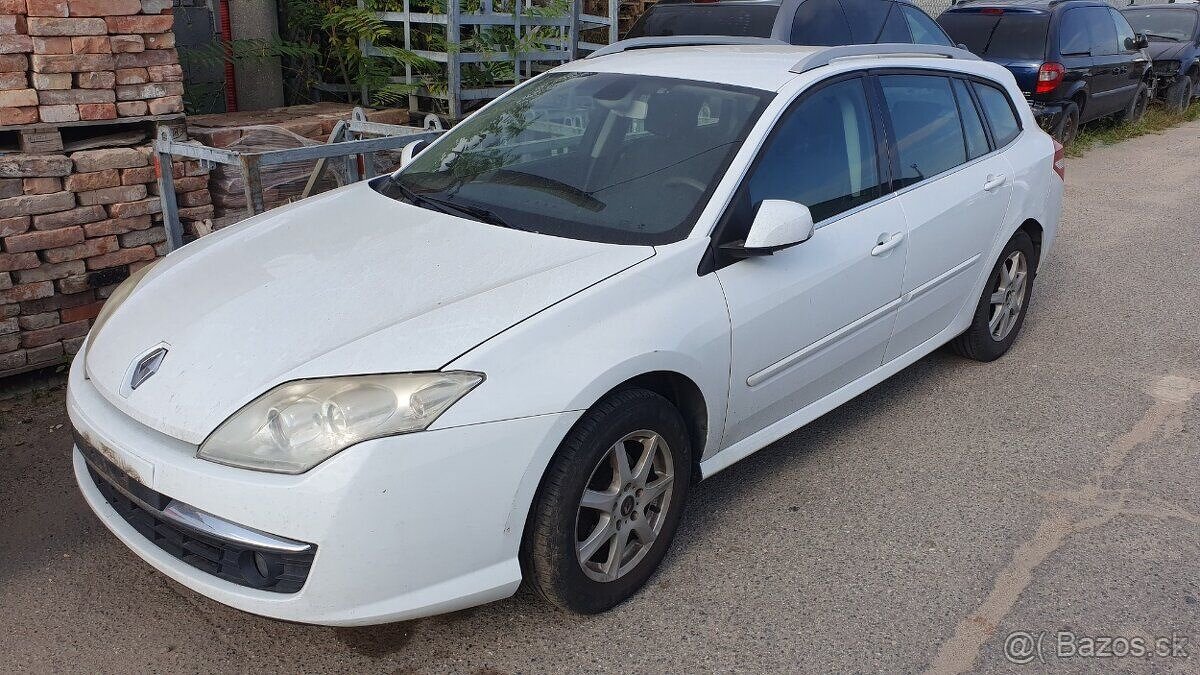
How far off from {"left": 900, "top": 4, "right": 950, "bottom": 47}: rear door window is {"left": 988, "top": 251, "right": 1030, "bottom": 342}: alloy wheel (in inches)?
200

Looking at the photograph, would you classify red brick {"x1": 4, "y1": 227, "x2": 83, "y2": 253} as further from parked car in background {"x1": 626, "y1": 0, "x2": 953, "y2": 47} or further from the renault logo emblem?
parked car in background {"x1": 626, "y1": 0, "x2": 953, "y2": 47}

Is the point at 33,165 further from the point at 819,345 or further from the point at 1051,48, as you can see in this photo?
the point at 1051,48

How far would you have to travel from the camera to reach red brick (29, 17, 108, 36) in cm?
445

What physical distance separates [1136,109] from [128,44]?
45.7 ft

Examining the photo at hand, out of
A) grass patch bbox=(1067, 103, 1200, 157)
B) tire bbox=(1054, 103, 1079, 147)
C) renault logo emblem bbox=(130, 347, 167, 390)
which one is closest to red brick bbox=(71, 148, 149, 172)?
renault logo emblem bbox=(130, 347, 167, 390)

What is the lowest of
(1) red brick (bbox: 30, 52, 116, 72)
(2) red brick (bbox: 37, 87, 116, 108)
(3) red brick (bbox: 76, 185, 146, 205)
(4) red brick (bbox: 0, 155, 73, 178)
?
(3) red brick (bbox: 76, 185, 146, 205)

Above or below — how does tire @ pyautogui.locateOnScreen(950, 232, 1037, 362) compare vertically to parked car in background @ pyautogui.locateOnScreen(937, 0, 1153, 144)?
below

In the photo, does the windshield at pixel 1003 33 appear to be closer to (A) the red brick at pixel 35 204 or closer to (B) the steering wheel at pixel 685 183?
(B) the steering wheel at pixel 685 183

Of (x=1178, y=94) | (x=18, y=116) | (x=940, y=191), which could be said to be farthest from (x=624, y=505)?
(x=1178, y=94)

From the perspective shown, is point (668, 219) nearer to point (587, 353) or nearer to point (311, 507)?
point (587, 353)

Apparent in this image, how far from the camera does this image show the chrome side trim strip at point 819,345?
3359 mm

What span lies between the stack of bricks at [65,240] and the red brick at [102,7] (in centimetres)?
62

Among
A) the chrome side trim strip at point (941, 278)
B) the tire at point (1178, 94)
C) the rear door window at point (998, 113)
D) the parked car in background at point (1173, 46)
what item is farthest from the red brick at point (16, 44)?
the tire at point (1178, 94)

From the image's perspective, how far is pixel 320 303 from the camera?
2893 millimetres
